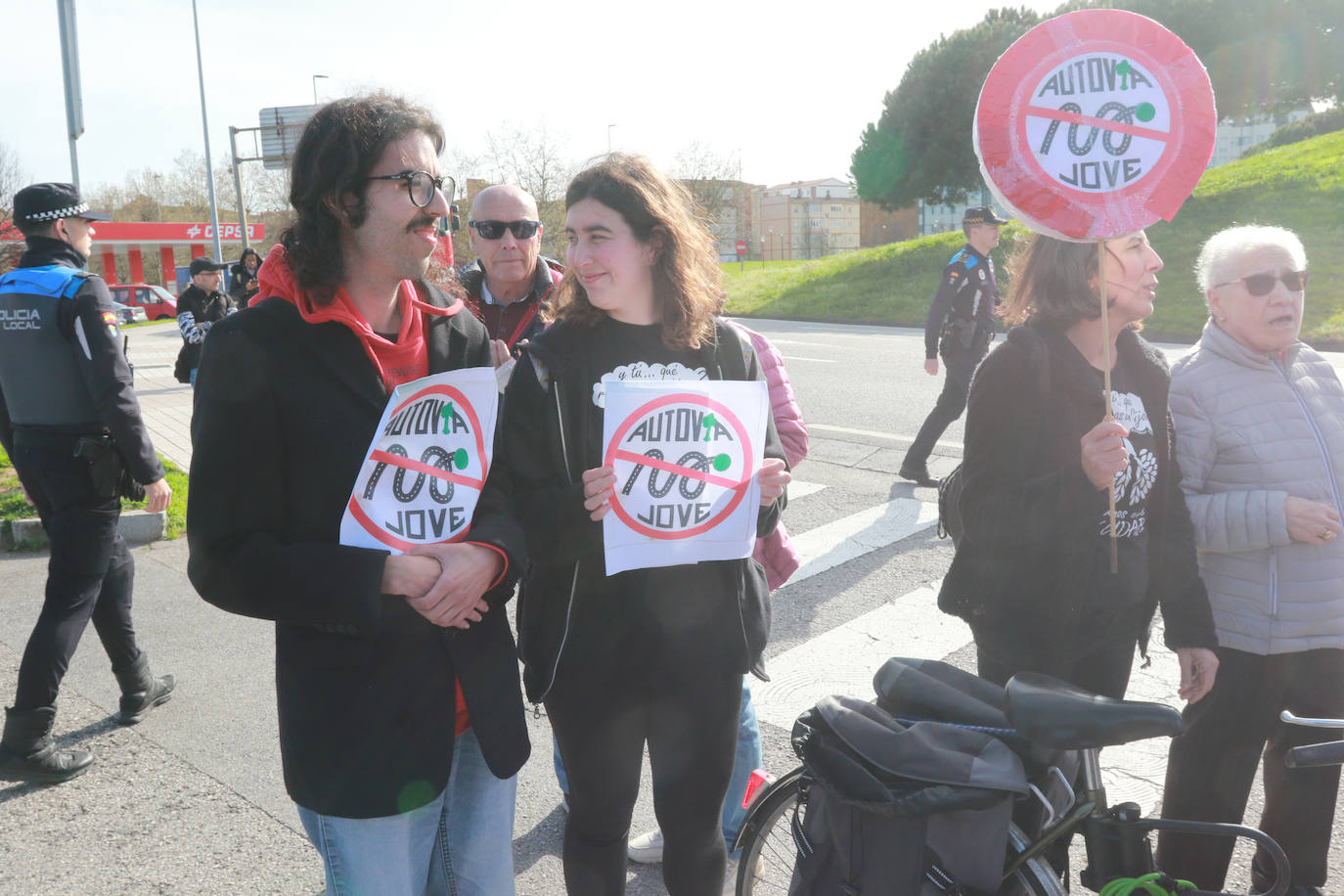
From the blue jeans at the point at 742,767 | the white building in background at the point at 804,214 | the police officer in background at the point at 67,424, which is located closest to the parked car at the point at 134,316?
the police officer in background at the point at 67,424

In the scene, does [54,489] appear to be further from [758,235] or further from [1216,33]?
[758,235]

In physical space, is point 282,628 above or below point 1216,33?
below

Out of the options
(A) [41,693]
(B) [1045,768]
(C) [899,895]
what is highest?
(B) [1045,768]

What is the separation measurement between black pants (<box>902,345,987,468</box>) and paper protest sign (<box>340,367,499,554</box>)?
19.6ft

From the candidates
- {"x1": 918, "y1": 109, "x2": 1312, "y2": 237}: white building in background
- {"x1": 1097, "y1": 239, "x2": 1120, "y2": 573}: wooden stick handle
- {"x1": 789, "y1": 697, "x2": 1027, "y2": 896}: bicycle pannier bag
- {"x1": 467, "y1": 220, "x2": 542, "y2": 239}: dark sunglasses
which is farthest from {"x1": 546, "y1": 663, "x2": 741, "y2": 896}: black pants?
{"x1": 918, "y1": 109, "x2": 1312, "y2": 237}: white building in background

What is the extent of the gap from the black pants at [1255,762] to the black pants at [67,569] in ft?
12.8

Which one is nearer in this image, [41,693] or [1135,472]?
[1135,472]

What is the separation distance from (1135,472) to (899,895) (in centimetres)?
127

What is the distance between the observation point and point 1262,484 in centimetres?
270

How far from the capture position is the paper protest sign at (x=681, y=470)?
2.16 metres

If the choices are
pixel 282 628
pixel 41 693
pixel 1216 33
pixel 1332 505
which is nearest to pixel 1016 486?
pixel 1332 505

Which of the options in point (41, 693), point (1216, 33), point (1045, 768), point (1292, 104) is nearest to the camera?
point (1045, 768)

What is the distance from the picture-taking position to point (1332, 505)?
8.70 ft

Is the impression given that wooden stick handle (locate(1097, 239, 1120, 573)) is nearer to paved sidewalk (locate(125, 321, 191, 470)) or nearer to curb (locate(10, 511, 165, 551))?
paved sidewalk (locate(125, 321, 191, 470))
